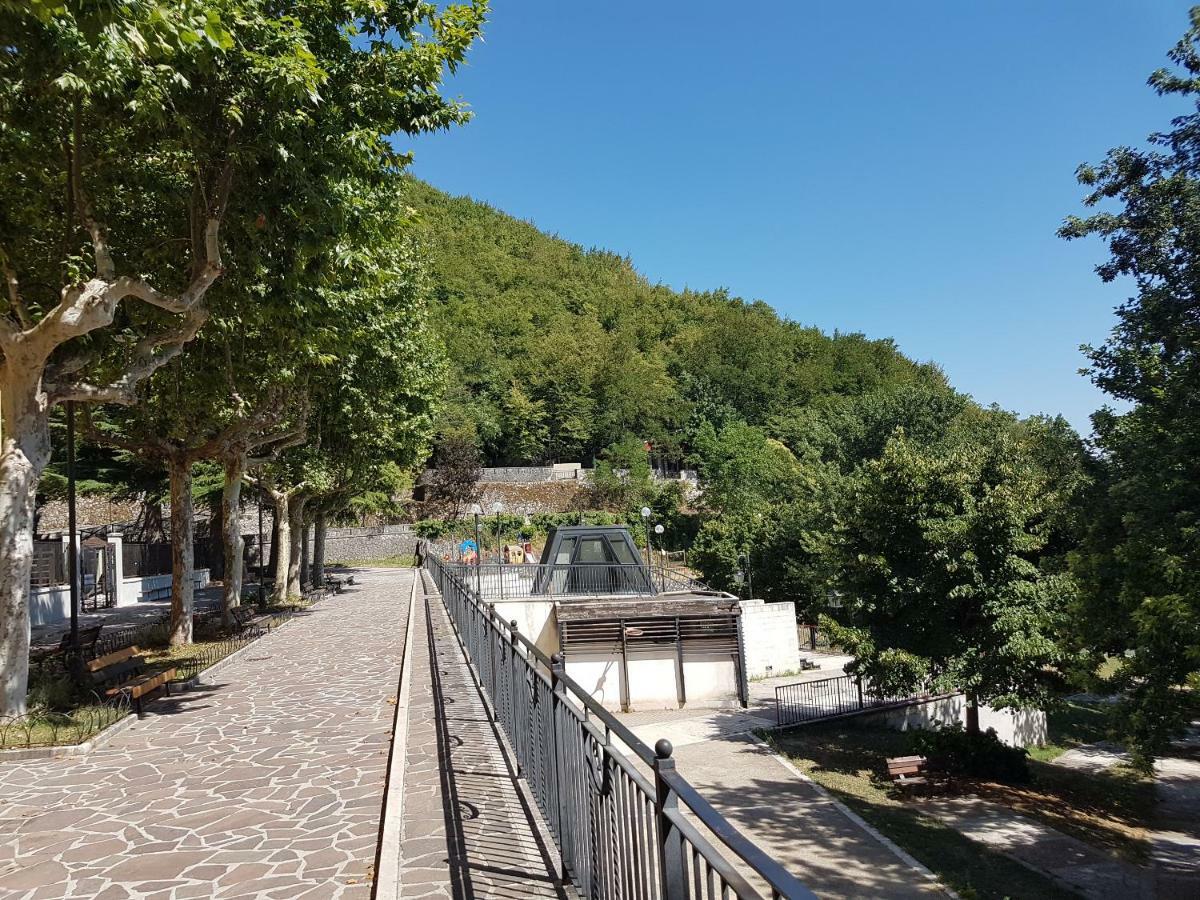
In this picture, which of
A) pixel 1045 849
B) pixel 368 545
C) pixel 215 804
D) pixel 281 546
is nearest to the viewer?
pixel 215 804

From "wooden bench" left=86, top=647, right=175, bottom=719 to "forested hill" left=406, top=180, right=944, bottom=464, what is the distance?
48.9 m

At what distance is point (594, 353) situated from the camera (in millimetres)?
81688

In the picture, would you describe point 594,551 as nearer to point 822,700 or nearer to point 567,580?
point 567,580

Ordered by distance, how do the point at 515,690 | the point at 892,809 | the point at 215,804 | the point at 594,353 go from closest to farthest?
the point at 515,690, the point at 215,804, the point at 892,809, the point at 594,353

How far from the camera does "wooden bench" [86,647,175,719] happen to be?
9.55 metres

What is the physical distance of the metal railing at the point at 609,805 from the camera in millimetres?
1940

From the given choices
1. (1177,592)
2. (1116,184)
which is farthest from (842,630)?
(1116,184)

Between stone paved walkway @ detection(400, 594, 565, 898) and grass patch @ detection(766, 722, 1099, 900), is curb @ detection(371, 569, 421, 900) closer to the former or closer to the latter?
stone paved walkway @ detection(400, 594, 565, 898)

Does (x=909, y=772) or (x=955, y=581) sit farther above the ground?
(x=955, y=581)

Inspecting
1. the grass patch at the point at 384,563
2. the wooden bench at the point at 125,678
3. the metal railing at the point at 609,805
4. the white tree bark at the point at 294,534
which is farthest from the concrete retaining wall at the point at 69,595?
the grass patch at the point at 384,563

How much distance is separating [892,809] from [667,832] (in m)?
16.2

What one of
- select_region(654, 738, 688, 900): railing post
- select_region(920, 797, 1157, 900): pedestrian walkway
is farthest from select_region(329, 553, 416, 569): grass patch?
select_region(654, 738, 688, 900): railing post

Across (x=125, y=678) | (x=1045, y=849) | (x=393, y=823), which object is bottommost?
(x=1045, y=849)

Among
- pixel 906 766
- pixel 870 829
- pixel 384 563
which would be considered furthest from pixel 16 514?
pixel 384 563
